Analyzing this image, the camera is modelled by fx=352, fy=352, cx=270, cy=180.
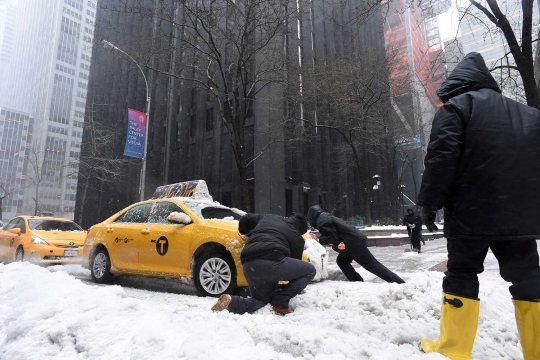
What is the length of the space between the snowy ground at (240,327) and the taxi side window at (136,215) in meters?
2.11

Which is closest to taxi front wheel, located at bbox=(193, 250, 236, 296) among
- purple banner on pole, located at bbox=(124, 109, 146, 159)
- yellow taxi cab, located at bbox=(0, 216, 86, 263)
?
yellow taxi cab, located at bbox=(0, 216, 86, 263)

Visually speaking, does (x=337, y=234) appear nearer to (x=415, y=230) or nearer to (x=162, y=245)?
(x=162, y=245)

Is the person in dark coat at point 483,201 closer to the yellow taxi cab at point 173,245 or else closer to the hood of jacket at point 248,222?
the hood of jacket at point 248,222

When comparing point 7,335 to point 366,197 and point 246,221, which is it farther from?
point 366,197

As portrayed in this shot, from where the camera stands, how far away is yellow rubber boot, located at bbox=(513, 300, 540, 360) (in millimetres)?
2125

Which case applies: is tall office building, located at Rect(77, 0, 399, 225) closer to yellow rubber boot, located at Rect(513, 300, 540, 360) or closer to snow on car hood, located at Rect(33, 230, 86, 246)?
snow on car hood, located at Rect(33, 230, 86, 246)

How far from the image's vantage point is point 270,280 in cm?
371

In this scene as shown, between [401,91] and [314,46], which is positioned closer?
[401,91]

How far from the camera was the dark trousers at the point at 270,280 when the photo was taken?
12.0 feet

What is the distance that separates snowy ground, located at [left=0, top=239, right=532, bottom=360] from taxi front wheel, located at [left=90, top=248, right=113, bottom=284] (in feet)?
6.83

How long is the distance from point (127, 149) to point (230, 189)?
37.6ft

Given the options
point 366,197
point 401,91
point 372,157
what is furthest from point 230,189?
point 372,157

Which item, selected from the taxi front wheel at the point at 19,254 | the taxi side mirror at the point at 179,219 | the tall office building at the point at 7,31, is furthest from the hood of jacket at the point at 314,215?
the tall office building at the point at 7,31

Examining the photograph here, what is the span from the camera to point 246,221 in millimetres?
4238
